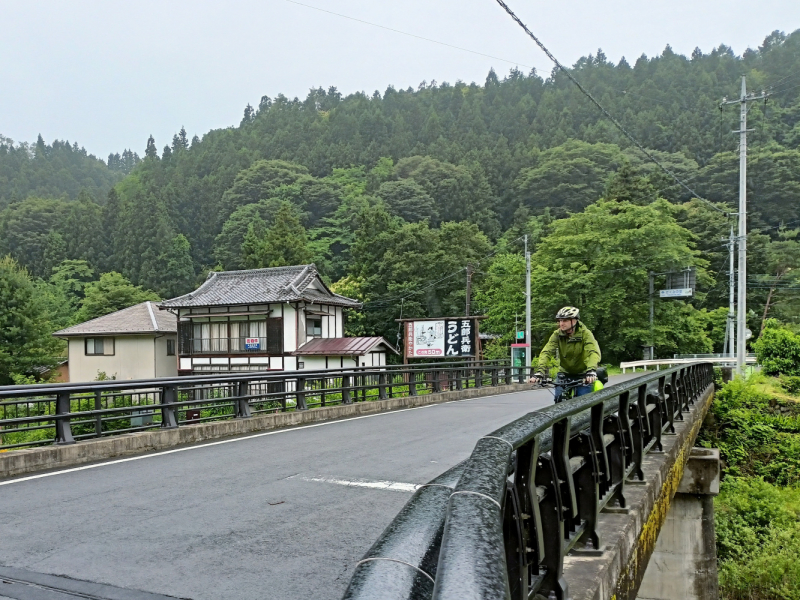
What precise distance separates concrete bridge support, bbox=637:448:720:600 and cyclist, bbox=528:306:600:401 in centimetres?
345

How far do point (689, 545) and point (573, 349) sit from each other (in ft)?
13.4

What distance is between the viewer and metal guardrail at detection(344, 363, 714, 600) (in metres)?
1.36

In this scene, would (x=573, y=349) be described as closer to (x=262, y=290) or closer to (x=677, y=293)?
(x=262, y=290)

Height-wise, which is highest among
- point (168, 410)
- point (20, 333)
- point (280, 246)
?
point (280, 246)

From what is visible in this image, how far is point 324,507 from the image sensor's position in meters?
6.44

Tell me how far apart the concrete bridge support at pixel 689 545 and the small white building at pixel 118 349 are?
35.8 metres

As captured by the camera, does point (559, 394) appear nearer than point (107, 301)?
Yes

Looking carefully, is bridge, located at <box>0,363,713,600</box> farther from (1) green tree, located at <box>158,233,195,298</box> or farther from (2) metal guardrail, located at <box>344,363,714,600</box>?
(1) green tree, located at <box>158,233,195,298</box>

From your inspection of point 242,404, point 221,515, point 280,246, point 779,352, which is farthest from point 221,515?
point 280,246

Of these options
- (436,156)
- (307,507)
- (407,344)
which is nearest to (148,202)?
(436,156)

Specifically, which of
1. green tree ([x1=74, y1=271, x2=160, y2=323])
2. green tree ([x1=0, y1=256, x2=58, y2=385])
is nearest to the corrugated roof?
green tree ([x1=0, y1=256, x2=58, y2=385])

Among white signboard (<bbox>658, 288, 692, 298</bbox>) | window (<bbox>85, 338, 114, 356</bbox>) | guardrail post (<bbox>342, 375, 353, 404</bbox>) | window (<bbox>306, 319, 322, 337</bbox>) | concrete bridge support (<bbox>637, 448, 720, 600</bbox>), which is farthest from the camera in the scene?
window (<bbox>85, 338, 114, 356</bbox>)

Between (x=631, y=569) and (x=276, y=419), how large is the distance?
959 centimetres

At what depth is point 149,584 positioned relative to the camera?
4.36 meters
